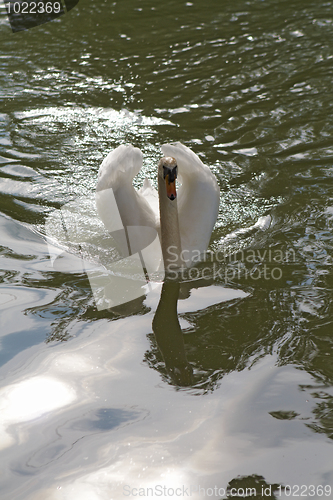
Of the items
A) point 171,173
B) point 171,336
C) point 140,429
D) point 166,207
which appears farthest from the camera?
point 166,207

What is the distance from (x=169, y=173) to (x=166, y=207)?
40 cm

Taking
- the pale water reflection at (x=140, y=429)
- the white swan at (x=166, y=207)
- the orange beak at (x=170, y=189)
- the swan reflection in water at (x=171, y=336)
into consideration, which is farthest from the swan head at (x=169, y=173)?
the pale water reflection at (x=140, y=429)

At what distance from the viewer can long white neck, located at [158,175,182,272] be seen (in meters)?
4.68

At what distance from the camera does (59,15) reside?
1148 centimetres

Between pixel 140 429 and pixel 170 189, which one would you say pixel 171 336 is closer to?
pixel 140 429

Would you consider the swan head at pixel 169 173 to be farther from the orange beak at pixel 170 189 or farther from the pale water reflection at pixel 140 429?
the pale water reflection at pixel 140 429

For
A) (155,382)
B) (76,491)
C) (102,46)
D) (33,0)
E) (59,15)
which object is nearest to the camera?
(76,491)

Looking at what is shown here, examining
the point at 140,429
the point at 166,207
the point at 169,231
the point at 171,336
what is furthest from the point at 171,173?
the point at 140,429

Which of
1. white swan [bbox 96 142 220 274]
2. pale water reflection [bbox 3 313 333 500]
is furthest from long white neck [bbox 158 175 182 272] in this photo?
pale water reflection [bbox 3 313 333 500]

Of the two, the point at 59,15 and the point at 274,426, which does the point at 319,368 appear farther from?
the point at 59,15

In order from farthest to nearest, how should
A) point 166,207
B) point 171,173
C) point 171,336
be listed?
point 166,207, point 171,173, point 171,336

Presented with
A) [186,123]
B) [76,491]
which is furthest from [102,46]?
[76,491]

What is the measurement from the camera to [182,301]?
14.6 feet

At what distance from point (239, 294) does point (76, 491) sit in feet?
7.10
